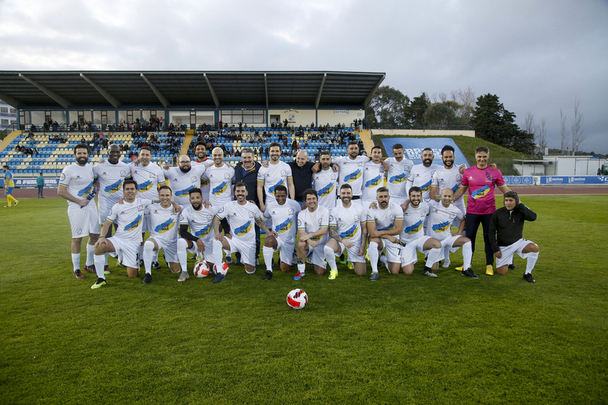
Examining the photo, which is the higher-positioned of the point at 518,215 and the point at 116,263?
the point at 518,215

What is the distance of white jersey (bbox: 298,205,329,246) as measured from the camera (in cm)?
564

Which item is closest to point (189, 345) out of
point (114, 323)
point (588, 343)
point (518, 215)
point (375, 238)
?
point (114, 323)

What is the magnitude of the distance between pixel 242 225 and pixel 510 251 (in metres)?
4.50

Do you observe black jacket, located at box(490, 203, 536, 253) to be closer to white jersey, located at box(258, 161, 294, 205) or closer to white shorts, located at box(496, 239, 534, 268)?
white shorts, located at box(496, 239, 534, 268)

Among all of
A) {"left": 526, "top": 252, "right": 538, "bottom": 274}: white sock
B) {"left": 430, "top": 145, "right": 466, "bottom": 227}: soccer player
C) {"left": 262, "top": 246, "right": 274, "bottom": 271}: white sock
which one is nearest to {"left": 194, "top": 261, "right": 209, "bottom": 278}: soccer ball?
{"left": 262, "top": 246, "right": 274, "bottom": 271}: white sock

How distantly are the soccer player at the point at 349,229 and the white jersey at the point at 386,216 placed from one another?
0.58 feet

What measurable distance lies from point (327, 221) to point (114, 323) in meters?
3.37

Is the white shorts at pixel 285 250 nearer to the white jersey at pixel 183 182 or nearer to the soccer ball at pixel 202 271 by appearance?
the soccer ball at pixel 202 271

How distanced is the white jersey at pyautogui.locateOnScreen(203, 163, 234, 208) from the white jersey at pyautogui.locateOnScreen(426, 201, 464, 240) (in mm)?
3782

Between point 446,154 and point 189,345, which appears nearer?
point 189,345

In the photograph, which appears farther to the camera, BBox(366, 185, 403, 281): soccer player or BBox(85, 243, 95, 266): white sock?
BBox(85, 243, 95, 266): white sock

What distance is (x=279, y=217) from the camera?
5859 millimetres

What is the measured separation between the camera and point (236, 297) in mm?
4469

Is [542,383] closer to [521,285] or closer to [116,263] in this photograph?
[521,285]
